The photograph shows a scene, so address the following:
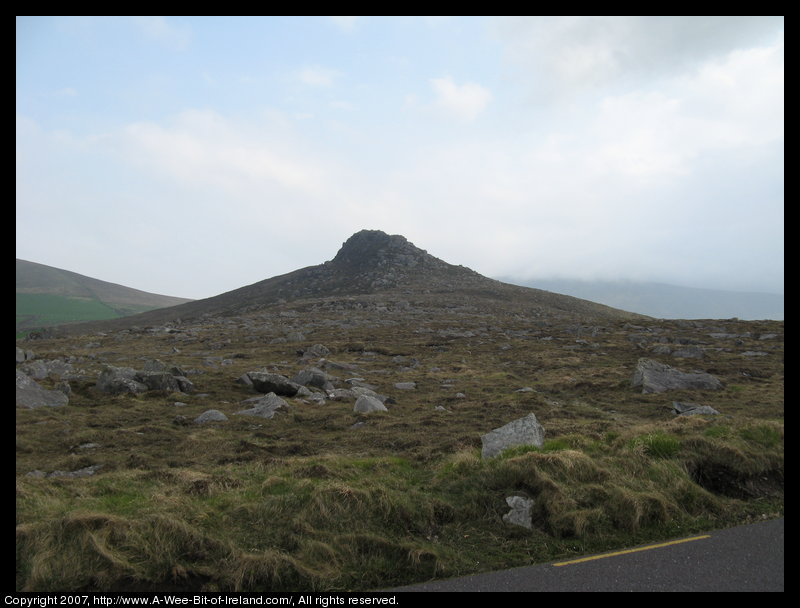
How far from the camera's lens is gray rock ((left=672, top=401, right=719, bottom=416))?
16047mm

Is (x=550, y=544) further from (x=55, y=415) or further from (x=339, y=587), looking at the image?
(x=55, y=415)

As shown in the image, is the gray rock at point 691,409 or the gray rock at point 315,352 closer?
the gray rock at point 691,409

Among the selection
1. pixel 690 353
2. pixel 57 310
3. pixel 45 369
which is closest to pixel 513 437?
pixel 45 369

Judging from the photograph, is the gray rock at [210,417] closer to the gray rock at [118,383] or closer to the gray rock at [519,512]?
the gray rock at [118,383]

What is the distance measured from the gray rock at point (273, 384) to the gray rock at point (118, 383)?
4.79 m

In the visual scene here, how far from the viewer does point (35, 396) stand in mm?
17547

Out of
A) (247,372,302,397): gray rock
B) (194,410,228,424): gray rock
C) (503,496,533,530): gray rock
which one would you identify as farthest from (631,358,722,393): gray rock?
(194,410,228,424): gray rock

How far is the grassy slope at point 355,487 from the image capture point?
7133 mm

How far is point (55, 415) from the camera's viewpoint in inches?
639

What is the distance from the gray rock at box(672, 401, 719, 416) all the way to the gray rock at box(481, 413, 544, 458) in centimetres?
748

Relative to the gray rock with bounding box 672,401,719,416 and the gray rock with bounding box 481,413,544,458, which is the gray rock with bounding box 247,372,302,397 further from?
the gray rock with bounding box 672,401,719,416

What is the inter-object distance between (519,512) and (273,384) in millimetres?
14834

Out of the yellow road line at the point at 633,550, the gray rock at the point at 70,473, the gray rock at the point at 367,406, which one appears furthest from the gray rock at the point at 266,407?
the yellow road line at the point at 633,550

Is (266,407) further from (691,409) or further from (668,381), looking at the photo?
(668,381)
